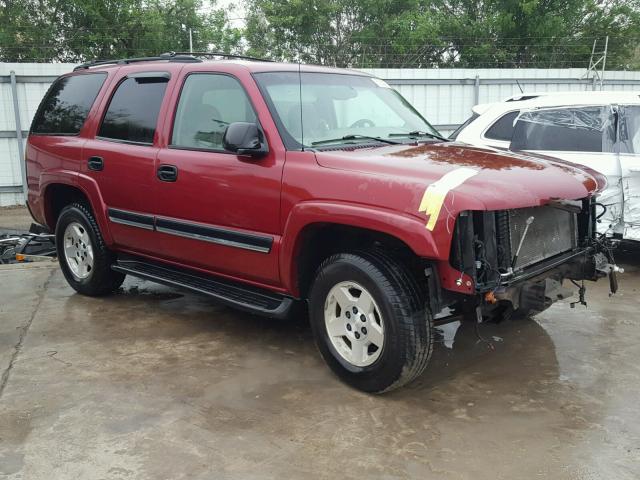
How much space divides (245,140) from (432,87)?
9124mm

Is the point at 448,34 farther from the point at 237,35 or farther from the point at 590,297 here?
the point at 590,297

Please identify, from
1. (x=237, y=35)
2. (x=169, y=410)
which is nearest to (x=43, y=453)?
(x=169, y=410)

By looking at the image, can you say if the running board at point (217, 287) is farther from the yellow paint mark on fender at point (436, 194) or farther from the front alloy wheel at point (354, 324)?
the yellow paint mark on fender at point (436, 194)

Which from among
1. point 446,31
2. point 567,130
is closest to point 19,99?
point 567,130

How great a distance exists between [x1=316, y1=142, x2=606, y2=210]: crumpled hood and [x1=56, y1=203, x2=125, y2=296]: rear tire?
8.51ft

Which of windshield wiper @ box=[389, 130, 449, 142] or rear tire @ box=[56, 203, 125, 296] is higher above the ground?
windshield wiper @ box=[389, 130, 449, 142]

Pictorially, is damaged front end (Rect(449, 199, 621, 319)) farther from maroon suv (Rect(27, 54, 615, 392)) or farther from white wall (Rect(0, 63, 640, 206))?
white wall (Rect(0, 63, 640, 206))

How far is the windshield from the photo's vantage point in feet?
13.4

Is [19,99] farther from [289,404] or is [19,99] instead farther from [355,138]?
[289,404]

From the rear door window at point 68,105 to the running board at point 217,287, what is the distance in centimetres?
135

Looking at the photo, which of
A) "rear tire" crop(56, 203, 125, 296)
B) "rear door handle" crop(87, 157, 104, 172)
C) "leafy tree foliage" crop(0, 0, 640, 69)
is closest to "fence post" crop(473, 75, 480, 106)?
"leafy tree foliage" crop(0, 0, 640, 69)

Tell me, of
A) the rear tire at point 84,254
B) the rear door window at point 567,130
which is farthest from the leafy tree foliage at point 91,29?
the rear door window at point 567,130

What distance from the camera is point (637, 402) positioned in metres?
3.63

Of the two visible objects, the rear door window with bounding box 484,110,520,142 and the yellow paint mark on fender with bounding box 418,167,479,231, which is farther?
the rear door window with bounding box 484,110,520,142
